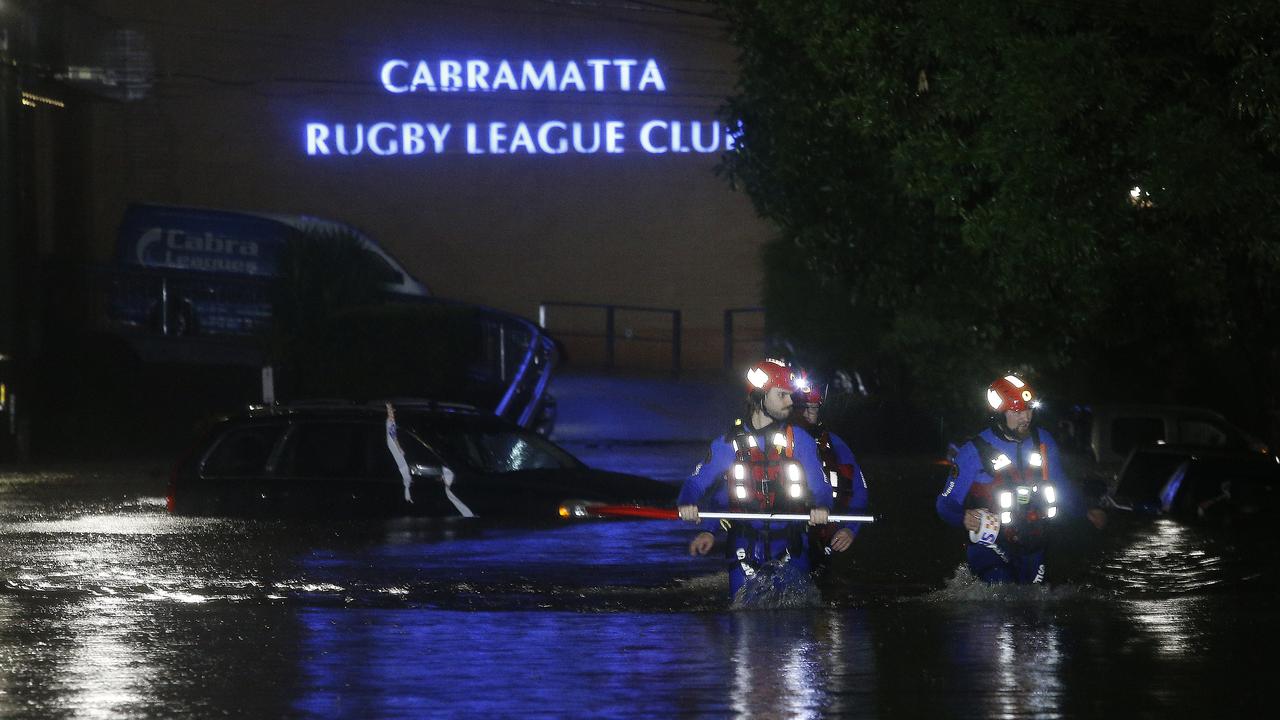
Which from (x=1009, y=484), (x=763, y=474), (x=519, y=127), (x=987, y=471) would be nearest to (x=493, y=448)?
(x=763, y=474)

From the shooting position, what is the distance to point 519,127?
130ft

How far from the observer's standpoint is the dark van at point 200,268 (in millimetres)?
32531

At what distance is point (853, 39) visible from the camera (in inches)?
538

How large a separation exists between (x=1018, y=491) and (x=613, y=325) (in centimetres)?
2971

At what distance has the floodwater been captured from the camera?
26.6 feet

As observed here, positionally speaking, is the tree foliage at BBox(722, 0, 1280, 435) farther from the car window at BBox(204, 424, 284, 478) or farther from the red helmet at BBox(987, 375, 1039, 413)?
the car window at BBox(204, 424, 284, 478)

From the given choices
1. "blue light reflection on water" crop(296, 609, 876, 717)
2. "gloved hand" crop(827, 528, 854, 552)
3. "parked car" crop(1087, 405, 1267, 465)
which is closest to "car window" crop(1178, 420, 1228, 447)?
"parked car" crop(1087, 405, 1267, 465)

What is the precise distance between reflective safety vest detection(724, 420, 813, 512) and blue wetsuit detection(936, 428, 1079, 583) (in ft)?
3.27

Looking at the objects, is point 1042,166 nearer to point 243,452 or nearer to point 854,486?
point 854,486

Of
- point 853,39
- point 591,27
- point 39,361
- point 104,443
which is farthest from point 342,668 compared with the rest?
point 591,27

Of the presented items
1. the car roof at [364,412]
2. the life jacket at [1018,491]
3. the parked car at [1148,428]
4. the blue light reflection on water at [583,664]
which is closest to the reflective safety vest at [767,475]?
the blue light reflection on water at [583,664]

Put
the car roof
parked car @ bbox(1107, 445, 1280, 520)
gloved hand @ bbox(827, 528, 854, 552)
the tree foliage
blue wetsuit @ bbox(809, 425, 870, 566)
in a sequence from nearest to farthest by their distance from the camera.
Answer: gloved hand @ bbox(827, 528, 854, 552), blue wetsuit @ bbox(809, 425, 870, 566), the tree foliage, the car roof, parked car @ bbox(1107, 445, 1280, 520)

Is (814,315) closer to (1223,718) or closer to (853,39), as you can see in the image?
(853,39)

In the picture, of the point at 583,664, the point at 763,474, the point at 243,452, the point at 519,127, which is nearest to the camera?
the point at 583,664
